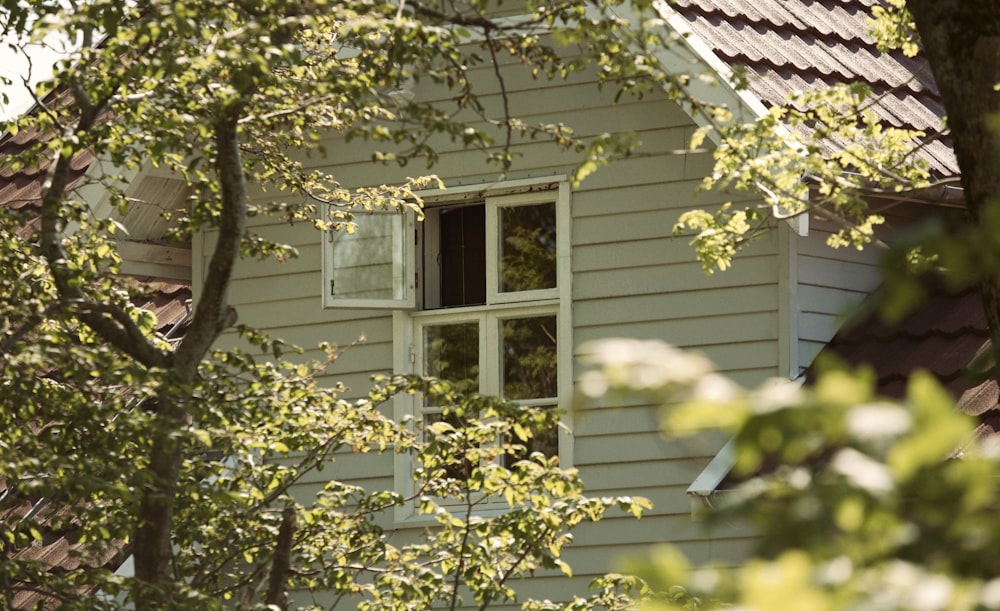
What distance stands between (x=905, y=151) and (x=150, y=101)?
3.00m

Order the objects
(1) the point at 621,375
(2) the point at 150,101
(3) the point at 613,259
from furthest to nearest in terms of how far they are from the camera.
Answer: (3) the point at 613,259 → (2) the point at 150,101 → (1) the point at 621,375

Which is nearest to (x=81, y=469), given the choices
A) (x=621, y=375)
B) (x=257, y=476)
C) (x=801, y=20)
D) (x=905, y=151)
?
(x=257, y=476)

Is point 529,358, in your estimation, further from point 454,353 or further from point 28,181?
point 28,181

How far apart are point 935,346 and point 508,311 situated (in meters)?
2.39

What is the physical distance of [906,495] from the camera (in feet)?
5.75

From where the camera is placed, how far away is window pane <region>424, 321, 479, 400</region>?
29.5ft

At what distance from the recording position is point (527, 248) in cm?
897

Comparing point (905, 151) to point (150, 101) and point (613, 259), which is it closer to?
point (613, 259)

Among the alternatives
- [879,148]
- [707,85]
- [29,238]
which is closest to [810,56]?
[707,85]

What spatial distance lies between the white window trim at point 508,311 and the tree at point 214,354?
6.26 feet

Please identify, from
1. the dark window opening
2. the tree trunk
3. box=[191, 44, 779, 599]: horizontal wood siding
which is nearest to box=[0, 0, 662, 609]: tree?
the tree trunk

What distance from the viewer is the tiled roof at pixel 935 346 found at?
7.10 metres

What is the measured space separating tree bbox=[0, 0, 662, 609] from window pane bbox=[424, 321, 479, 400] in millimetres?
2154

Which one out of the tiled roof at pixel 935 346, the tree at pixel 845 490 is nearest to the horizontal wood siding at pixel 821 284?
the tiled roof at pixel 935 346
